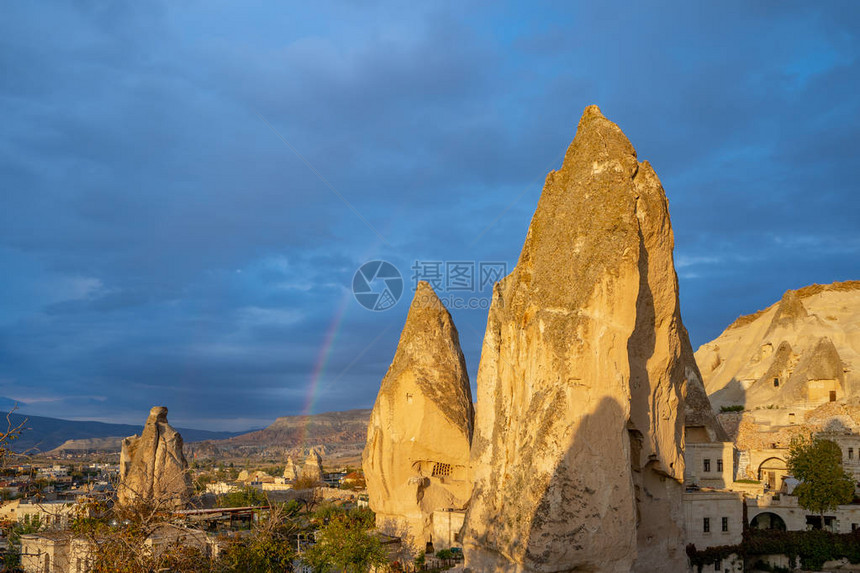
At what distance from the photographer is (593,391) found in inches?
653

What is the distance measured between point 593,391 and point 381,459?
52.9 ft

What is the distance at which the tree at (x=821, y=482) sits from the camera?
32.2m

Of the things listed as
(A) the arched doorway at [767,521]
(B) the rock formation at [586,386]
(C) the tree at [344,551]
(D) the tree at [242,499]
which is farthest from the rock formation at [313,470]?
(B) the rock formation at [586,386]

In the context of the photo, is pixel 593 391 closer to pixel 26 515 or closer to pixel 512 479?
pixel 512 479

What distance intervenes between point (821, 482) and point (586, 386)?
842 inches

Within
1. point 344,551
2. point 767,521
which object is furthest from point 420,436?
point 767,521

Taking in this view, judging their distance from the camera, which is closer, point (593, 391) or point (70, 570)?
point (593, 391)

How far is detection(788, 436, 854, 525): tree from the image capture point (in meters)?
32.2

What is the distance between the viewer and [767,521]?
34469 millimetres

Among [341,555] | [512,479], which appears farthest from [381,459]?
[512,479]

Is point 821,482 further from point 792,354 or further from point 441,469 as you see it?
point 792,354

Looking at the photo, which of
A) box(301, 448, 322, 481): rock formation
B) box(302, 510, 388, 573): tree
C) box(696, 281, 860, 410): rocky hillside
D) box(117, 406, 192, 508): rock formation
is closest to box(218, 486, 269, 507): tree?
box(117, 406, 192, 508): rock formation

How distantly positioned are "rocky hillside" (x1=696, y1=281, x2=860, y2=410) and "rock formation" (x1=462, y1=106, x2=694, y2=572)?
40.1 meters

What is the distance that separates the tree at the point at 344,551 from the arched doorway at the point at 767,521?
1797 centimetres
